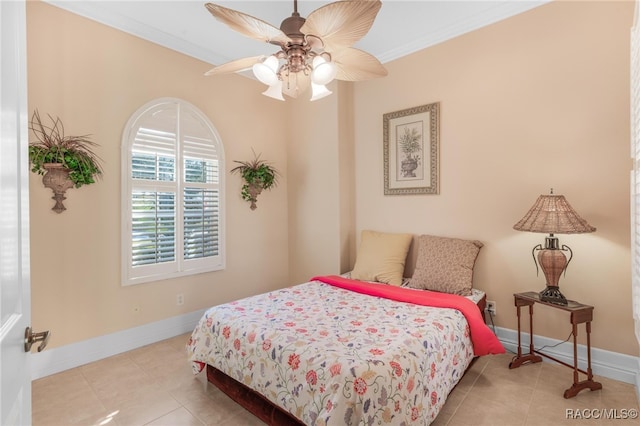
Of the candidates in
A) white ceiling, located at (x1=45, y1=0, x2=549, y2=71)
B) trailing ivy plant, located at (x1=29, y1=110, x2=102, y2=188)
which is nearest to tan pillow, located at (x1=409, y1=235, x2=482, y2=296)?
white ceiling, located at (x1=45, y1=0, x2=549, y2=71)

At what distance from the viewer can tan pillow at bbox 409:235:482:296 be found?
2693mm

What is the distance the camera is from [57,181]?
2.47m

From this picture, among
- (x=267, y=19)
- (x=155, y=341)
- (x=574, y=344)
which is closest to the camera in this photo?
(x=574, y=344)

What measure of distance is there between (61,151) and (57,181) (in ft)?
0.79

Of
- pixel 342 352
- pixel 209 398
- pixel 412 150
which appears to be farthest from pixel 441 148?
pixel 209 398

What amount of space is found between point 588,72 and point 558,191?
921mm

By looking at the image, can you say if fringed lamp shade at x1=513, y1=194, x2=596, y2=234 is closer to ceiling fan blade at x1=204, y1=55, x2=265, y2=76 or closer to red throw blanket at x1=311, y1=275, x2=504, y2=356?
red throw blanket at x1=311, y1=275, x2=504, y2=356

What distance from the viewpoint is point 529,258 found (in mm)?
2660

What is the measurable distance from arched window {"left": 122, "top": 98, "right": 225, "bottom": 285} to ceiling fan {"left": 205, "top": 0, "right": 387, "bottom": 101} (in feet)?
4.50

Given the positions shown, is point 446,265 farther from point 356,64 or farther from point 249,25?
point 249,25

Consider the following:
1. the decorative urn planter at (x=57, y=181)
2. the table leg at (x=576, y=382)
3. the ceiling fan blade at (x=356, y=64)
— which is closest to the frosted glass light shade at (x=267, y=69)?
the ceiling fan blade at (x=356, y=64)

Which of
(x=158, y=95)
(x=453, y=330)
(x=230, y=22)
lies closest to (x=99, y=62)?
(x=158, y=95)

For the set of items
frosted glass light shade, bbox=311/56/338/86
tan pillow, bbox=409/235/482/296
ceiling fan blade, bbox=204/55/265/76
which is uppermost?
ceiling fan blade, bbox=204/55/265/76

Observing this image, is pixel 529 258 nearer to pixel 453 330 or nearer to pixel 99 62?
pixel 453 330
